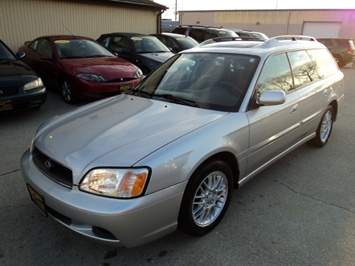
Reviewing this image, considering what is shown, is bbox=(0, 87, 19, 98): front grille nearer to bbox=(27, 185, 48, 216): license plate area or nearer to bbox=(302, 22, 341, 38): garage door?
bbox=(27, 185, 48, 216): license plate area

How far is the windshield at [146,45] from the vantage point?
8.56m

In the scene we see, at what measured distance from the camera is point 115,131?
2.44 metres

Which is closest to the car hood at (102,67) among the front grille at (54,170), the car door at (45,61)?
the car door at (45,61)

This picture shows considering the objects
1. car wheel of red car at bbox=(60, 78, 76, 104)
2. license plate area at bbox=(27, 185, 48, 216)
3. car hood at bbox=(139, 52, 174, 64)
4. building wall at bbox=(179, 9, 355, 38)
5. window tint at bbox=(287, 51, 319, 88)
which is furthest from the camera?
building wall at bbox=(179, 9, 355, 38)

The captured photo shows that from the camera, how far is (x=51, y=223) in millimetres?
2654

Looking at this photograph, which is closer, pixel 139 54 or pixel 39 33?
pixel 139 54

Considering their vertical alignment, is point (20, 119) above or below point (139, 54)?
below

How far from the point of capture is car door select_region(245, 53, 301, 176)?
2871 millimetres

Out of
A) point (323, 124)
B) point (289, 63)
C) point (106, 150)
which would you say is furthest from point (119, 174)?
point (323, 124)

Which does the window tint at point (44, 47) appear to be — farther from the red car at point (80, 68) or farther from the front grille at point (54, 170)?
the front grille at point (54, 170)

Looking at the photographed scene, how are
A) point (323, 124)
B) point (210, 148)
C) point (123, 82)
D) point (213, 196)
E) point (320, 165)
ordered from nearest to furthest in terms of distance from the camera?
1. point (210, 148)
2. point (213, 196)
3. point (320, 165)
4. point (323, 124)
5. point (123, 82)

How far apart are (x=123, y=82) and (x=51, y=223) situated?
13.1 feet

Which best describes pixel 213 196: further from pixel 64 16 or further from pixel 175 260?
pixel 64 16

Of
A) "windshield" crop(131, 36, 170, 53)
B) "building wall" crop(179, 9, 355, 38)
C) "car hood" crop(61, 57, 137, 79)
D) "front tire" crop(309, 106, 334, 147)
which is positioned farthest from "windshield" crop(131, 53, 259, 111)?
"building wall" crop(179, 9, 355, 38)
